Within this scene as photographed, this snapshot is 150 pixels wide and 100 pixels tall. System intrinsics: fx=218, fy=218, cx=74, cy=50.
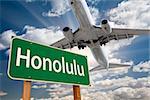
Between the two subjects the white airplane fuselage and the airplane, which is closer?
the white airplane fuselage

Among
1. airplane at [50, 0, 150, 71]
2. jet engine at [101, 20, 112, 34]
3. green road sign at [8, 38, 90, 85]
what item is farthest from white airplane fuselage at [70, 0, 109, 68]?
green road sign at [8, 38, 90, 85]

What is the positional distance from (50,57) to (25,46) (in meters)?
0.23

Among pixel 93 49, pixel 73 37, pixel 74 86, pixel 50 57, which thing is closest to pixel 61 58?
pixel 50 57

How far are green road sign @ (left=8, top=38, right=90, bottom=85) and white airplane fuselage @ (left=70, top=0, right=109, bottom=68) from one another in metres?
13.1

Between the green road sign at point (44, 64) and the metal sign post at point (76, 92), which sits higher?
the green road sign at point (44, 64)

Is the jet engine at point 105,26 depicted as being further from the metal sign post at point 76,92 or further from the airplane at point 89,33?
the metal sign post at point 76,92

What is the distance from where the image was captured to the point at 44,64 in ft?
5.07

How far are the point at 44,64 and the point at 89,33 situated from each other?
48.4 feet

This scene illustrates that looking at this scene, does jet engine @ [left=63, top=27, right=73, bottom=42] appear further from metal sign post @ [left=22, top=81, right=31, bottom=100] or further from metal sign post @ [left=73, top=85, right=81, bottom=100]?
metal sign post @ [left=22, top=81, right=31, bottom=100]

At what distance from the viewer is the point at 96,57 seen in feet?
60.8

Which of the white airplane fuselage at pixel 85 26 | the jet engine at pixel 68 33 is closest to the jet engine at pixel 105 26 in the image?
the white airplane fuselage at pixel 85 26

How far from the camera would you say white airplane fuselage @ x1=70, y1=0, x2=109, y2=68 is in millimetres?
14716

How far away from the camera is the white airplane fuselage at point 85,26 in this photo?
579 inches

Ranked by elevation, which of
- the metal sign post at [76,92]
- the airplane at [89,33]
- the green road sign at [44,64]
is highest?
the airplane at [89,33]
